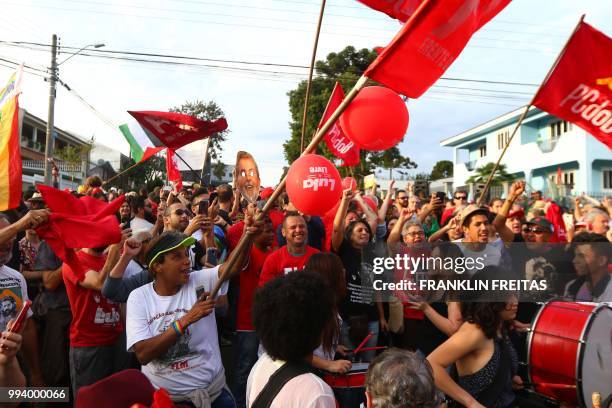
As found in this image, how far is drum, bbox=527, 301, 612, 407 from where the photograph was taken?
3.50 m

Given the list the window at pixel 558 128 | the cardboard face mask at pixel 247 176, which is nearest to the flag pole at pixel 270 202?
the cardboard face mask at pixel 247 176

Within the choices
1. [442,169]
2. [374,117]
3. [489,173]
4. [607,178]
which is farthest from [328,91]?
[442,169]

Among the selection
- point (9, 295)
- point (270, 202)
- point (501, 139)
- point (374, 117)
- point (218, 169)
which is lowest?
point (9, 295)

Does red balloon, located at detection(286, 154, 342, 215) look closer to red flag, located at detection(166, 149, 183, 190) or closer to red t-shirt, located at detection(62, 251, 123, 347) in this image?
red t-shirt, located at detection(62, 251, 123, 347)

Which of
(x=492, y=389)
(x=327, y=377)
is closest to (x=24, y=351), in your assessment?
(x=327, y=377)

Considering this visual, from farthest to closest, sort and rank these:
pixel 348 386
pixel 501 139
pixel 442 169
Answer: pixel 442 169 < pixel 501 139 < pixel 348 386

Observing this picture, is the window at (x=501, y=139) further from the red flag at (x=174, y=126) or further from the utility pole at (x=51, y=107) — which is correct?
the red flag at (x=174, y=126)

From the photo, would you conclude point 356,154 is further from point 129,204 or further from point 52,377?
point 52,377

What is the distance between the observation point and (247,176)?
5.98m

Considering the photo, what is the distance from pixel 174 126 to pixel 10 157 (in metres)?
5.22

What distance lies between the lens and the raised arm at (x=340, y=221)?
488cm

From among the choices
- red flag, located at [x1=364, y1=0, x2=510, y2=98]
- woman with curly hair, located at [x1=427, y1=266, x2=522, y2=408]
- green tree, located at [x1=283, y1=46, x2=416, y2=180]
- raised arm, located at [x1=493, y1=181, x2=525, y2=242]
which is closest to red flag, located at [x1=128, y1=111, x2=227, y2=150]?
raised arm, located at [x1=493, y1=181, x2=525, y2=242]

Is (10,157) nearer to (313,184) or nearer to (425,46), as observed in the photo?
(313,184)

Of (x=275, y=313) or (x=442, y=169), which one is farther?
(x=442, y=169)
